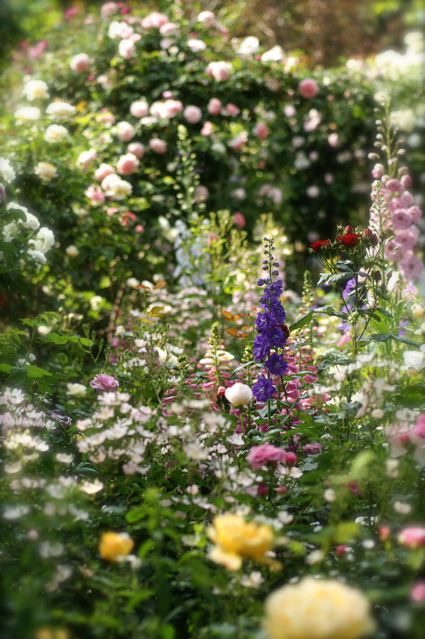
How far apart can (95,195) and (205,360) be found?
181cm

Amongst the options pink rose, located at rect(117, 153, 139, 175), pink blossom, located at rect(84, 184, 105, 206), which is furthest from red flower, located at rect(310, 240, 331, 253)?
pink rose, located at rect(117, 153, 139, 175)

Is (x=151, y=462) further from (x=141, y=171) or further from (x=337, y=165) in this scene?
(x=337, y=165)

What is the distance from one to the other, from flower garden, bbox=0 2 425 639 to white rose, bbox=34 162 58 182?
0.04 ft

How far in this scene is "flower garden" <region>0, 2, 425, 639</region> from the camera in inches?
60.5

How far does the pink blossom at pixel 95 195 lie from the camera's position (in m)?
4.20

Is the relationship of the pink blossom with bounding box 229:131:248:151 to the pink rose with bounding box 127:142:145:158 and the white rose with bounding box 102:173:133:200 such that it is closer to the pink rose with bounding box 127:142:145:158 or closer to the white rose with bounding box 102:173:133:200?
the pink rose with bounding box 127:142:145:158

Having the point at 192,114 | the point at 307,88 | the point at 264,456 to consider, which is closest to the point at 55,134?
the point at 192,114

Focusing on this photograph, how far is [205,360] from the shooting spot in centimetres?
270

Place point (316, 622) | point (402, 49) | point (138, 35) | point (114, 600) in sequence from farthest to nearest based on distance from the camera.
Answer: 1. point (402, 49)
2. point (138, 35)
3. point (114, 600)
4. point (316, 622)

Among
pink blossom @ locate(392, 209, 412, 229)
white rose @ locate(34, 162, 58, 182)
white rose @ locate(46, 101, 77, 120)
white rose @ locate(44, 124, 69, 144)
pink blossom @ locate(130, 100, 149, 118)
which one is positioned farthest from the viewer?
pink blossom @ locate(130, 100, 149, 118)

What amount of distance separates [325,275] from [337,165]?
4.32 m

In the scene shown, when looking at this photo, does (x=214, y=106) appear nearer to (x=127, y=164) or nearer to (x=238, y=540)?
(x=127, y=164)

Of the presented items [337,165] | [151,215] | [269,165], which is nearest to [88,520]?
[151,215]

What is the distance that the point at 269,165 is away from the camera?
6.13m
